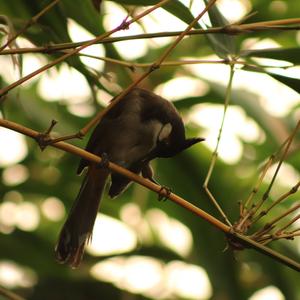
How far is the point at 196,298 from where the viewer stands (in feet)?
11.9

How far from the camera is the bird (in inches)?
108

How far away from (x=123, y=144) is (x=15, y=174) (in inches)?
38.0

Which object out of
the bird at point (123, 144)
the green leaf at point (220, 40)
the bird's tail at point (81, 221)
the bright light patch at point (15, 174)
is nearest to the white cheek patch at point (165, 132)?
the bird at point (123, 144)

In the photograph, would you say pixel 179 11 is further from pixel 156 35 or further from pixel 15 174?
pixel 15 174

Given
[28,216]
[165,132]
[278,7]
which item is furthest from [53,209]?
[278,7]

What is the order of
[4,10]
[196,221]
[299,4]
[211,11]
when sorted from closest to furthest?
[211,11]
[4,10]
[196,221]
[299,4]

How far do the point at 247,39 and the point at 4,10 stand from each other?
1291 millimetres

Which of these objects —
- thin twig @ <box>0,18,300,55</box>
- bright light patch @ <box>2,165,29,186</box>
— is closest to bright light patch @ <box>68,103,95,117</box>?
bright light patch @ <box>2,165,29,186</box>

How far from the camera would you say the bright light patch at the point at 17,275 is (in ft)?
11.1

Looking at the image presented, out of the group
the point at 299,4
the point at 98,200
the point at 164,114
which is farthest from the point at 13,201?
the point at 299,4

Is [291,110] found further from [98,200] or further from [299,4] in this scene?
[98,200]

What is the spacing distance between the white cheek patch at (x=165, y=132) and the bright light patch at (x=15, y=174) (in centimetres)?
105

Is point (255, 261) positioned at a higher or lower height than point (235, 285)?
higher

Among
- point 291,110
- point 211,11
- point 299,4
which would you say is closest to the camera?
point 211,11
